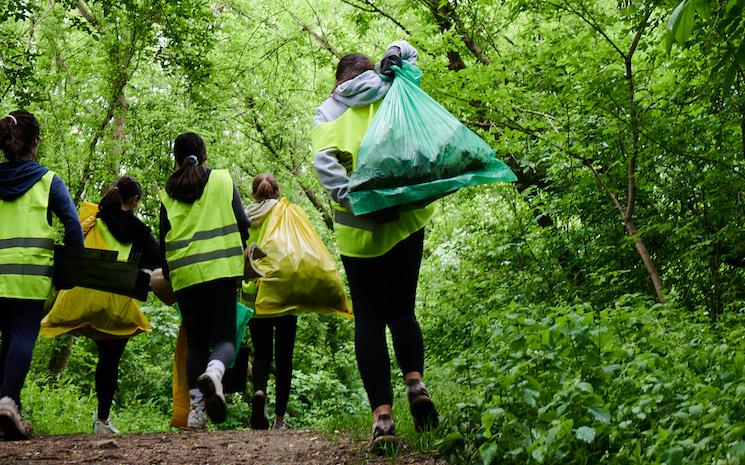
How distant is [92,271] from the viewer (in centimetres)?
430

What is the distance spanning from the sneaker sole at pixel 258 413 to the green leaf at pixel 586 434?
3.44 m

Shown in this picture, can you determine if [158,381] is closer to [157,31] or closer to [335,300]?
[157,31]

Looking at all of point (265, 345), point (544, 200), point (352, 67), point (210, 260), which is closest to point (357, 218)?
point (352, 67)

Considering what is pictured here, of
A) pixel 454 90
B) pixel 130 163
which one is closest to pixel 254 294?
pixel 454 90

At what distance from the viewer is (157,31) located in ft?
29.5

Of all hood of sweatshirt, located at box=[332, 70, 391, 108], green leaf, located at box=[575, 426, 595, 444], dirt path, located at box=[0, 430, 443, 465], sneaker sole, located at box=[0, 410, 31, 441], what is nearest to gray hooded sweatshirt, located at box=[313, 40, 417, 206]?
hood of sweatshirt, located at box=[332, 70, 391, 108]

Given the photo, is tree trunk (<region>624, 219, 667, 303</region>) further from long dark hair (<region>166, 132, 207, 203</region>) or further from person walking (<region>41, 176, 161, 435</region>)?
person walking (<region>41, 176, 161, 435</region>)

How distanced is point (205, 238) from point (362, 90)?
4.87 feet

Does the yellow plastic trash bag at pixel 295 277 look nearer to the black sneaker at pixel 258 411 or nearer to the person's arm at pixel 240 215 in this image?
the black sneaker at pixel 258 411

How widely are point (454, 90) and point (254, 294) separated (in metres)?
3.06

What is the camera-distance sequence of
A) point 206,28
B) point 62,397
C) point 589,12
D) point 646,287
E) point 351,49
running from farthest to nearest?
point 351,49 → point 206,28 → point 62,397 → point 646,287 → point 589,12

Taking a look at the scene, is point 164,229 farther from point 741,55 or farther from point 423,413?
point 741,55

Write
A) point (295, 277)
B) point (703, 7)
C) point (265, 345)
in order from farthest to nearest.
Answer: point (265, 345) < point (295, 277) < point (703, 7)

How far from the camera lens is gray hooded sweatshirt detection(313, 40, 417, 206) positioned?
3385 millimetres
